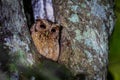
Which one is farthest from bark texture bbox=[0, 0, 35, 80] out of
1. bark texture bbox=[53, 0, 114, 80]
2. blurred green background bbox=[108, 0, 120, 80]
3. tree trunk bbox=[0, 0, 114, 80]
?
blurred green background bbox=[108, 0, 120, 80]

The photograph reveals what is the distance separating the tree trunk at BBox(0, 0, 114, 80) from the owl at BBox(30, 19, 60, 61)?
0.04 metres

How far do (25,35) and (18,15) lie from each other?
8cm

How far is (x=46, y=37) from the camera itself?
1.44 meters

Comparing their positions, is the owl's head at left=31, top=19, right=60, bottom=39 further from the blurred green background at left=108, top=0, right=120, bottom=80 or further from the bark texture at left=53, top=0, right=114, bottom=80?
the blurred green background at left=108, top=0, right=120, bottom=80

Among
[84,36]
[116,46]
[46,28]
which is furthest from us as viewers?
[116,46]

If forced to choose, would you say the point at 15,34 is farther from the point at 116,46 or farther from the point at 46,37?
the point at 116,46

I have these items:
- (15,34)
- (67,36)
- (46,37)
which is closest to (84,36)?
(67,36)

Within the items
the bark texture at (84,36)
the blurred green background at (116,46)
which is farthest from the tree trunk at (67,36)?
the blurred green background at (116,46)

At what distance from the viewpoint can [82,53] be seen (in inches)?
58.7

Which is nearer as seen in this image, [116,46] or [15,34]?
[15,34]

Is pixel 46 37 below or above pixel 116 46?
above

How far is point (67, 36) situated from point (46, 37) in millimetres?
118

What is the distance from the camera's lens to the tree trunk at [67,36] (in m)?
1.19

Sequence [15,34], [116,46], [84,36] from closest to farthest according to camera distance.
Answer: [15,34]
[84,36]
[116,46]
